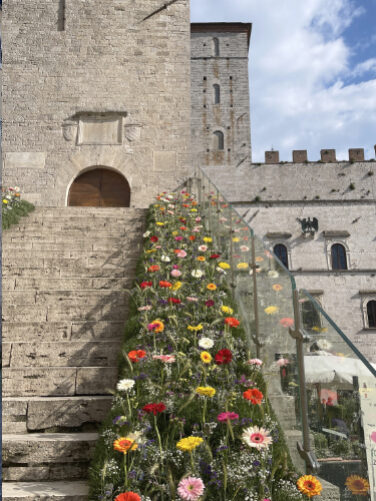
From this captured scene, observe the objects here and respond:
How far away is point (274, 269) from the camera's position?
3391 mm

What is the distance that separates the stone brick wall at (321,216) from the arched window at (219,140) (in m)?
1.55

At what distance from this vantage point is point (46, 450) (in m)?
2.90

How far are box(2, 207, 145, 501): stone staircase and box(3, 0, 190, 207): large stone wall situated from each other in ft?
13.9

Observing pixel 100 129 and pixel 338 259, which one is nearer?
pixel 100 129

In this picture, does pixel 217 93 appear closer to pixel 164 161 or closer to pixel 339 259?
pixel 339 259

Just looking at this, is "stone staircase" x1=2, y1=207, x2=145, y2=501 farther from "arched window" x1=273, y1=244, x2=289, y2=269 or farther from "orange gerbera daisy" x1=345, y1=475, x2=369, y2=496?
"arched window" x1=273, y1=244, x2=289, y2=269

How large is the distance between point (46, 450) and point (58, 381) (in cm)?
86

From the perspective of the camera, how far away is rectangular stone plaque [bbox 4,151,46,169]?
37.6 feet

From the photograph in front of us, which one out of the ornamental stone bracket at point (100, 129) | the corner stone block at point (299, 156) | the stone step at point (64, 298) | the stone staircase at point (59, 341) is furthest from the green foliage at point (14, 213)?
the corner stone block at point (299, 156)

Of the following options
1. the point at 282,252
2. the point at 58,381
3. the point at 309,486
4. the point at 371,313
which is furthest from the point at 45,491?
the point at 371,313

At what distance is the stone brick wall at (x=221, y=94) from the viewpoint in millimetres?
27266

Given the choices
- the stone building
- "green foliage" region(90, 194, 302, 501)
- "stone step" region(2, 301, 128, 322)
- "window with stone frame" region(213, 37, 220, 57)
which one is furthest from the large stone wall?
"window with stone frame" region(213, 37, 220, 57)

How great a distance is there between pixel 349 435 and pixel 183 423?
0.99 meters

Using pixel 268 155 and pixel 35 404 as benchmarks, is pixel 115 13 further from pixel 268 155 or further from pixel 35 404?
pixel 268 155
